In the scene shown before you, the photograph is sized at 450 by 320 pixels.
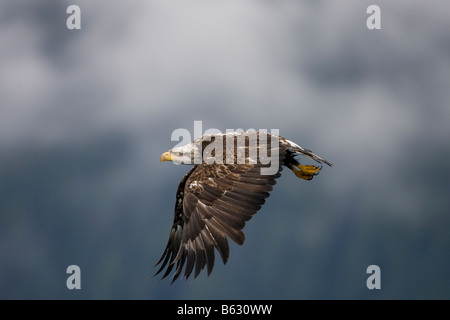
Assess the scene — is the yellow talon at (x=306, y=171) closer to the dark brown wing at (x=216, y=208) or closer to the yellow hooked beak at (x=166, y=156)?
the dark brown wing at (x=216, y=208)

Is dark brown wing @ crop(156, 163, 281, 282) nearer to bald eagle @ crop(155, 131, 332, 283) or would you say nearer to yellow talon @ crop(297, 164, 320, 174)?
bald eagle @ crop(155, 131, 332, 283)

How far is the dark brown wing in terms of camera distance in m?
9.42

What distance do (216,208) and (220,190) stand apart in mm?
348

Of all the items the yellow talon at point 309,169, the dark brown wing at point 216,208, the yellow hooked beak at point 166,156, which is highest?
the yellow hooked beak at point 166,156

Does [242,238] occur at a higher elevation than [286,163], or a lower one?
lower

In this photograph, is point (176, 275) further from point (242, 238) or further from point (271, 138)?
point (271, 138)

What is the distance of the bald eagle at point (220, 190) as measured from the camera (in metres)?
9.48

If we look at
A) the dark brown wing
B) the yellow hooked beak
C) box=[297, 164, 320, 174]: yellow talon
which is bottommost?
the dark brown wing

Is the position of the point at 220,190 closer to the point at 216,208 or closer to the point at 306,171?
the point at 216,208

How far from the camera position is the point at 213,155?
10875 millimetres

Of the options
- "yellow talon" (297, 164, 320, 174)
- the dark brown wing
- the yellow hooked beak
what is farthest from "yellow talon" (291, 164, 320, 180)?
the yellow hooked beak

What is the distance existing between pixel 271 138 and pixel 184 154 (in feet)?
5.42

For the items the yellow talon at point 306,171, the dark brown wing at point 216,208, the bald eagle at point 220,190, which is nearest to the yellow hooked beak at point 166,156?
the bald eagle at point 220,190

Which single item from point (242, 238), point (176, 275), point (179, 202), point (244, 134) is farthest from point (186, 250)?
point (244, 134)
